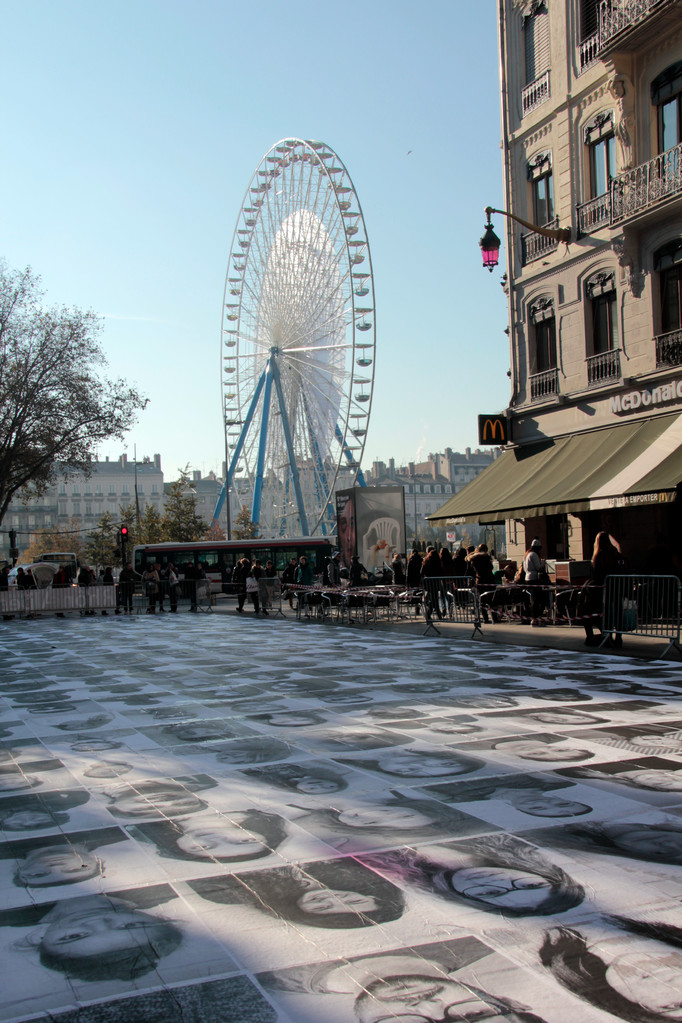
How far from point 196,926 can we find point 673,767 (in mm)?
3702

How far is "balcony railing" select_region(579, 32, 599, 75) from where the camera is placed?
2033 cm

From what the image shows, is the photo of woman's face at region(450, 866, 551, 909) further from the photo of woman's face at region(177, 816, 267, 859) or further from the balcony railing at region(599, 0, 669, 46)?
the balcony railing at region(599, 0, 669, 46)

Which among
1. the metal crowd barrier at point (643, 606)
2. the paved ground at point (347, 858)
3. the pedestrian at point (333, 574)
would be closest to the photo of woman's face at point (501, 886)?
the paved ground at point (347, 858)

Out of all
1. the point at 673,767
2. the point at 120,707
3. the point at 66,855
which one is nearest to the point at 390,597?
the point at 120,707

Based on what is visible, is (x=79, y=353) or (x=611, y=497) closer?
(x=611, y=497)

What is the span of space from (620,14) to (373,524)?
14749 millimetres

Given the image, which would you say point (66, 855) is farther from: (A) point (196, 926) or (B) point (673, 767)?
(B) point (673, 767)

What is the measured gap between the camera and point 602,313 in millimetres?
20531

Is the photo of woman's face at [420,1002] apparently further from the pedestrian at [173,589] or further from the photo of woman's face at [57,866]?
the pedestrian at [173,589]

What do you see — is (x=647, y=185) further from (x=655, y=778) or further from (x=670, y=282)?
(x=655, y=778)

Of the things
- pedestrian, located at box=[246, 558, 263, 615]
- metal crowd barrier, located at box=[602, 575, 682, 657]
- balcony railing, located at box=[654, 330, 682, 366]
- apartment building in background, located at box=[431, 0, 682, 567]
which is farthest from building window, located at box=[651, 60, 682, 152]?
pedestrian, located at box=[246, 558, 263, 615]

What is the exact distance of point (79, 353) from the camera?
119 ft

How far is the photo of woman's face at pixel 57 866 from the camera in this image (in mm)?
4613

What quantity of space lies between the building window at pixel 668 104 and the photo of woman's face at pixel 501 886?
1702 centimetres
